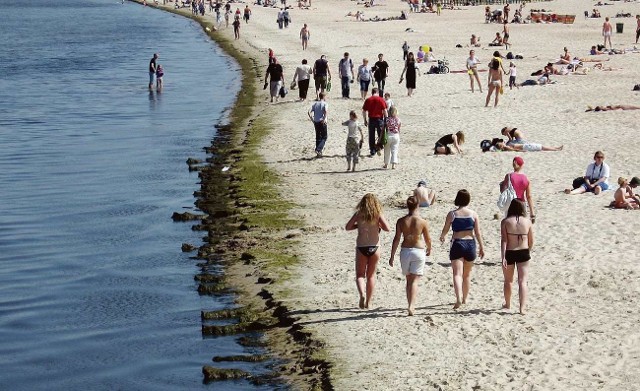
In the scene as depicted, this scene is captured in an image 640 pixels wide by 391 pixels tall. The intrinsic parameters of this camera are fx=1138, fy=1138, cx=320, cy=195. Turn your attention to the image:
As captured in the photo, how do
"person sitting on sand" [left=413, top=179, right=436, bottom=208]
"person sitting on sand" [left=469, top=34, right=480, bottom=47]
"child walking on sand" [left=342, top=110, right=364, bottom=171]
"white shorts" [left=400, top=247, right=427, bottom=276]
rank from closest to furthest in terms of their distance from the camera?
"white shorts" [left=400, top=247, right=427, bottom=276]
"person sitting on sand" [left=413, top=179, right=436, bottom=208]
"child walking on sand" [left=342, top=110, right=364, bottom=171]
"person sitting on sand" [left=469, top=34, right=480, bottom=47]

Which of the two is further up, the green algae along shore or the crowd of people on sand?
the crowd of people on sand

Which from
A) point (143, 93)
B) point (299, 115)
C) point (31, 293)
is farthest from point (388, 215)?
point (143, 93)

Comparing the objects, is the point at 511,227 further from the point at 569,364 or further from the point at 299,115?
the point at 299,115

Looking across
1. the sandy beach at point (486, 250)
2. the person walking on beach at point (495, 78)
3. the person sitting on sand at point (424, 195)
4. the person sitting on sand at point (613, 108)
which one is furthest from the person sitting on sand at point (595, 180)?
the person walking on beach at point (495, 78)

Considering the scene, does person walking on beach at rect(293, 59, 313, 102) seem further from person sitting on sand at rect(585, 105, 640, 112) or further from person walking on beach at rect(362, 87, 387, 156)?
person walking on beach at rect(362, 87, 387, 156)

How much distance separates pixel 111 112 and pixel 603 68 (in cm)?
1976

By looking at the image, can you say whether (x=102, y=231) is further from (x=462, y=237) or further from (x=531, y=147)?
(x=462, y=237)

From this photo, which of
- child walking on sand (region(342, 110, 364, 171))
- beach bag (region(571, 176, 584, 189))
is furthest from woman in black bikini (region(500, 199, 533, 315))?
child walking on sand (region(342, 110, 364, 171))

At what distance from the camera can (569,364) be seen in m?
14.0

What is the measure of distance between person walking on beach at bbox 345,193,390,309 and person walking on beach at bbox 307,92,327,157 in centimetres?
1234

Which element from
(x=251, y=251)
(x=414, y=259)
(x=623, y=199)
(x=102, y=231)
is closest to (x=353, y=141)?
(x=102, y=231)

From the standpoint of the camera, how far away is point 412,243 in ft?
50.7

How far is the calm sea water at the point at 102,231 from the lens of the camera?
54.2 ft

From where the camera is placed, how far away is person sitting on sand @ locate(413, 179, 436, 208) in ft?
71.4
